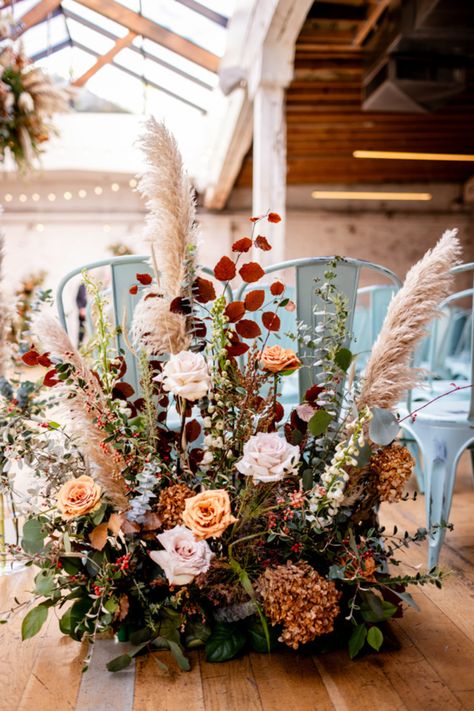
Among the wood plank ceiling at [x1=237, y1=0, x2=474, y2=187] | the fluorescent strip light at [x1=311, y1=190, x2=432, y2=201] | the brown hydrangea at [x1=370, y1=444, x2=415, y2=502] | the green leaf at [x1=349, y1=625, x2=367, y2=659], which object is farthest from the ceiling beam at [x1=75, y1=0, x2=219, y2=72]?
the green leaf at [x1=349, y1=625, x2=367, y2=659]

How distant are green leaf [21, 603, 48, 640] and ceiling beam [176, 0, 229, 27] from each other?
230 inches

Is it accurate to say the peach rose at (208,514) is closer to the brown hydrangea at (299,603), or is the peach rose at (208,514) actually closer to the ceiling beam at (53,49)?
the brown hydrangea at (299,603)

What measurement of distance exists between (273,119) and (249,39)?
1.82 feet

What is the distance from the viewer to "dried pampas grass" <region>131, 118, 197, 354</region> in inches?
52.7

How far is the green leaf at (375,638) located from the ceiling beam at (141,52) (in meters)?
7.57

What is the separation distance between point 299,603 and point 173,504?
318 millimetres

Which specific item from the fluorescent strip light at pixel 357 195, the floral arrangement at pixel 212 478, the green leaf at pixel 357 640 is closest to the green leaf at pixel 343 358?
the floral arrangement at pixel 212 478

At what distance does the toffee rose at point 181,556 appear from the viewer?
131 cm

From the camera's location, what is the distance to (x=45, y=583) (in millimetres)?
1411

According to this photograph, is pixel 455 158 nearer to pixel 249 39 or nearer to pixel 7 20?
pixel 249 39

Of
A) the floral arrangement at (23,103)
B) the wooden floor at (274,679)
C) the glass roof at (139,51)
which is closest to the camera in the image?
the wooden floor at (274,679)

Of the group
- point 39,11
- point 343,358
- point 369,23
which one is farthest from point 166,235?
point 39,11

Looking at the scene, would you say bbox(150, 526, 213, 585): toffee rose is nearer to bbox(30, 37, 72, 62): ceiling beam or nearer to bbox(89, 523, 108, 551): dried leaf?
bbox(89, 523, 108, 551): dried leaf

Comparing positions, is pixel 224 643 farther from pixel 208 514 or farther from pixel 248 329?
pixel 248 329
